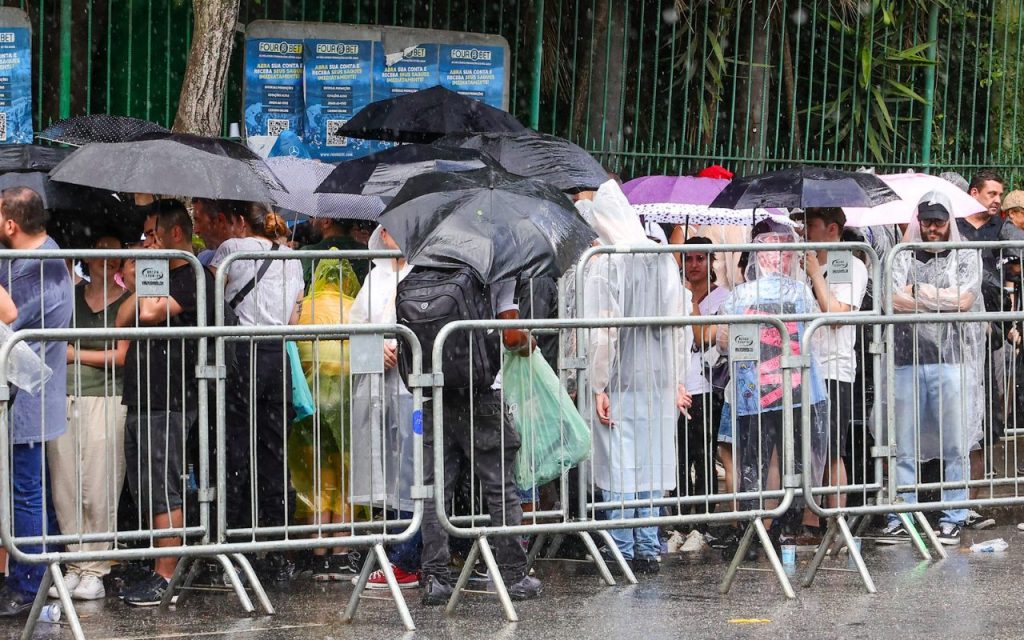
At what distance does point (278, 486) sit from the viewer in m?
8.34

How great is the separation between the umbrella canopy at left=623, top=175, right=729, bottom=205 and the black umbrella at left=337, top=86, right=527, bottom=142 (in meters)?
1.57

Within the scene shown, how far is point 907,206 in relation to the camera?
11.6m

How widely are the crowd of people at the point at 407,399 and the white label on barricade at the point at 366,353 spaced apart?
0.03m

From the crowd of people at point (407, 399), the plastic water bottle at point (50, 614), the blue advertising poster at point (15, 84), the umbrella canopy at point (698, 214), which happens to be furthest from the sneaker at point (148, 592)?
the blue advertising poster at point (15, 84)

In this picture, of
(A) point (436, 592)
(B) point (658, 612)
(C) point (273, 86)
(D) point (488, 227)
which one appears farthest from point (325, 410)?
(C) point (273, 86)

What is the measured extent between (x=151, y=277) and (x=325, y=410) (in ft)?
3.86

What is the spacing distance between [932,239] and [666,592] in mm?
3082

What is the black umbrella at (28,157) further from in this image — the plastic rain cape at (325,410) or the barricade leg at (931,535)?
the barricade leg at (931,535)

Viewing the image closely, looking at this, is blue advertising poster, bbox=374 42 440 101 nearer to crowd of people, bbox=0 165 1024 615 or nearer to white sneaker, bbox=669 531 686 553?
crowd of people, bbox=0 165 1024 615

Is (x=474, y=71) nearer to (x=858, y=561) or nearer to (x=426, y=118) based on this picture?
(x=426, y=118)

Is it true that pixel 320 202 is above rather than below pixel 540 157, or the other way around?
below

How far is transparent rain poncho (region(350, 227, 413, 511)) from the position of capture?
25.0 feet

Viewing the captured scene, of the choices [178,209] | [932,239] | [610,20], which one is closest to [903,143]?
[610,20]

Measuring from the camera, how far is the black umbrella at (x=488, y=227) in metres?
7.55
